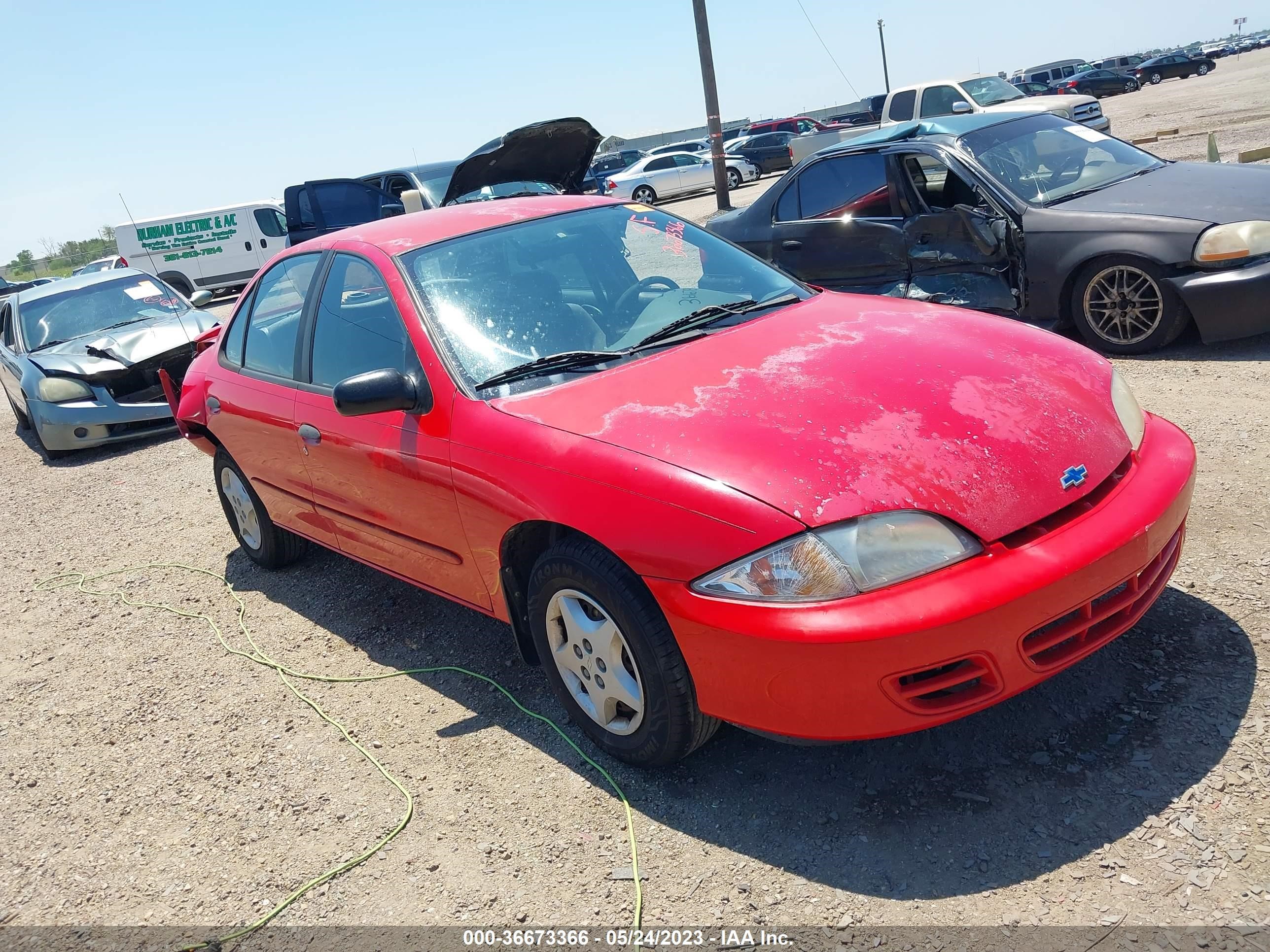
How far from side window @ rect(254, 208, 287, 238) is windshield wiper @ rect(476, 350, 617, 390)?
20455 millimetres

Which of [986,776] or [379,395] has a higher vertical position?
[379,395]

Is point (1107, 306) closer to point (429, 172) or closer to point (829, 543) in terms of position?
point (829, 543)

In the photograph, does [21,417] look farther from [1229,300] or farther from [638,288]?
[1229,300]

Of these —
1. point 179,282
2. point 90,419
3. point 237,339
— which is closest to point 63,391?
point 90,419

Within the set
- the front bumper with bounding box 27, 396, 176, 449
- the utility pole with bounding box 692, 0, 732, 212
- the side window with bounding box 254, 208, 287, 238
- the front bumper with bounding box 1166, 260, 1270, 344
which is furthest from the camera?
the side window with bounding box 254, 208, 287, 238

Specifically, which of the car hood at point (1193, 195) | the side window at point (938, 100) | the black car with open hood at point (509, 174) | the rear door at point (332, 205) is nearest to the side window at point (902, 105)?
the side window at point (938, 100)

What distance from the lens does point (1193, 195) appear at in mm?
5770

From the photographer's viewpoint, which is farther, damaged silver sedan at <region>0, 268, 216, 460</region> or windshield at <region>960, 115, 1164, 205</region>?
damaged silver sedan at <region>0, 268, 216, 460</region>

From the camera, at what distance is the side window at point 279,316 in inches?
163

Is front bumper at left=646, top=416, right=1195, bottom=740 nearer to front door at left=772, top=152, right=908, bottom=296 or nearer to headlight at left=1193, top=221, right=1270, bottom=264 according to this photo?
headlight at left=1193, top=221, right=1270, bottom=264

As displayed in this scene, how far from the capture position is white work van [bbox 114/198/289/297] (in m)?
21.4

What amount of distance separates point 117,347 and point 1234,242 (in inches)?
339

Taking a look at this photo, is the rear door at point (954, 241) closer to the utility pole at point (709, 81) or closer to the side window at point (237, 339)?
the side window at point (237, 339)

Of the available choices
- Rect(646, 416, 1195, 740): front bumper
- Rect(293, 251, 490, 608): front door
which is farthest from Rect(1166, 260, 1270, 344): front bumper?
Rect(293, 251, 490, 608): front door
